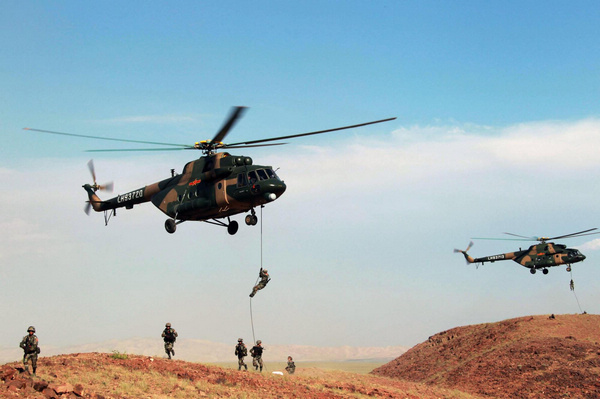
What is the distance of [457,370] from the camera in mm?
38875

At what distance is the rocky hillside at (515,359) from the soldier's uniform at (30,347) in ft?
79.4

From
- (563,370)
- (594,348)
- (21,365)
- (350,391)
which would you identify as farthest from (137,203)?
(594,348)

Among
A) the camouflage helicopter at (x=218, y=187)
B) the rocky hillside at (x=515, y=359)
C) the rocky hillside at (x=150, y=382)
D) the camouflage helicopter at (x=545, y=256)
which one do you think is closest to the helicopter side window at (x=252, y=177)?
the camouflage helicopter at (x=218, y=187)

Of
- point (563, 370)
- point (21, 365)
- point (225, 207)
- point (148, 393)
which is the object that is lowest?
point (563, 370)

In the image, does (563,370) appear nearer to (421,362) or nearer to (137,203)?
(421,362)

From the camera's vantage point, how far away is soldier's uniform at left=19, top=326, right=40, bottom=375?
61.5 ft

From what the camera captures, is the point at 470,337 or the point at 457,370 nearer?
the point at 457,370

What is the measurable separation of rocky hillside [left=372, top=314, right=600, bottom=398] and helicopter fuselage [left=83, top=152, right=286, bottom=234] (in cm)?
1824

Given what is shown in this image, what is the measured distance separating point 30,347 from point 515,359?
29526mm

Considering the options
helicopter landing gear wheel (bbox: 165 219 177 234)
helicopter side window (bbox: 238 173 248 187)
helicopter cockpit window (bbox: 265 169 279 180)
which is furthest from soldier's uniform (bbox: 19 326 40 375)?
helicopter cockpit window (bbox: 265 169 279 180)

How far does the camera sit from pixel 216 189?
85.5 ft

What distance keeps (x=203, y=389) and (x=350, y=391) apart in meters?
7.33

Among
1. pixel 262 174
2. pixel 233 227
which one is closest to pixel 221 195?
pixel 262 174

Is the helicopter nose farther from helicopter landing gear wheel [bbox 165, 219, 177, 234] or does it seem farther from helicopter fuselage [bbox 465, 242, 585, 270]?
helicopter fuselage [bbox 465, 242, 585, 270]
